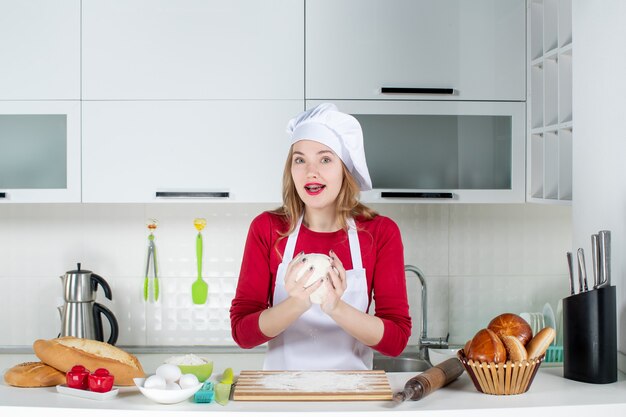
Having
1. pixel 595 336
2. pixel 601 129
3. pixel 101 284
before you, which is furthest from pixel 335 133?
pixel 101 284

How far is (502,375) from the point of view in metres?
1.36

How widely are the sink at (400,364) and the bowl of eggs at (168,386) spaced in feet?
4.25

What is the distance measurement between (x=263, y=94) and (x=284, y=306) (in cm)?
100

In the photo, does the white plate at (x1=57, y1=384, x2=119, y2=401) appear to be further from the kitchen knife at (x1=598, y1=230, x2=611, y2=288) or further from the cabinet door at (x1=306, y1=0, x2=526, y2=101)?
the cabinet door at (x1=306, y1=0, x2=526, y2=101)

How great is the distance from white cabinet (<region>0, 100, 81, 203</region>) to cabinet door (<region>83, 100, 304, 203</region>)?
0.04m

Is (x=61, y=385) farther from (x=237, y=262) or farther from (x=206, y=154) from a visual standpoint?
(x=237, y=262)

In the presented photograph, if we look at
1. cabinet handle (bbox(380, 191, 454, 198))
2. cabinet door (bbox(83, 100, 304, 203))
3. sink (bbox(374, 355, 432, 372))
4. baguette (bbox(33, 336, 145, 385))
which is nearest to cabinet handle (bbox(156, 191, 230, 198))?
cabinet door (bbox(83, 100, 304, 203))

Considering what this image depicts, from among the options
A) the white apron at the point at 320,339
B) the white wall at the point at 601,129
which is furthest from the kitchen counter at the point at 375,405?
the white apron at the point at 320,339

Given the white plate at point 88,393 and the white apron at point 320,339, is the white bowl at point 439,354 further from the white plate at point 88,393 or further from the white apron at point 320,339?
the white plate at point 88,393

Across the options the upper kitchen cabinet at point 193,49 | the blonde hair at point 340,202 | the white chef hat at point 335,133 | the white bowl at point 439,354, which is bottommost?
the white bowl at point 439,354

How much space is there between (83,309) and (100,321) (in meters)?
0.07

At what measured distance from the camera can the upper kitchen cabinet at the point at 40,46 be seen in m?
2.34

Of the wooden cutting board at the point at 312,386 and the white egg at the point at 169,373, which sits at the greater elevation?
the white egg at the point at 169,373

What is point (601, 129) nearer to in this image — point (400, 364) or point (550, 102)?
point (550, 102)
